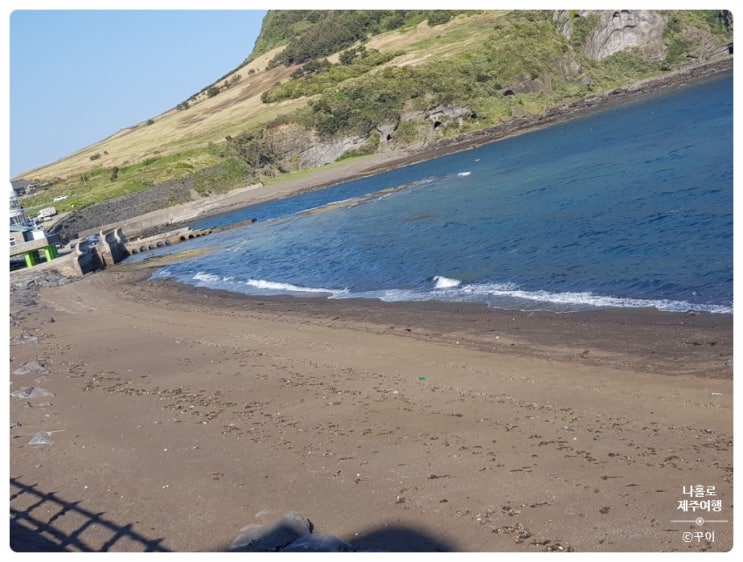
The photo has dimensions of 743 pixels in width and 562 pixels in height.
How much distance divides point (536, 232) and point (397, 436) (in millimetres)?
23576

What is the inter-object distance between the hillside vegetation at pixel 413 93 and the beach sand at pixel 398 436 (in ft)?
267

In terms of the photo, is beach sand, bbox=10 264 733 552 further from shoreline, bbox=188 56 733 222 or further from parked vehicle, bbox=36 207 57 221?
parked vehicle, bbox=36 207 57 221

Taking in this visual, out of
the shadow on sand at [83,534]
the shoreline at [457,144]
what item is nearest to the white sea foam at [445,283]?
the shadow on sand at [83,534]

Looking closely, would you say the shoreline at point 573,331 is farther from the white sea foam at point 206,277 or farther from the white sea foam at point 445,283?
the white sea foam at point 206,277

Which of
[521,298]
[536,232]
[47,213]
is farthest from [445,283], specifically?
[47,213]

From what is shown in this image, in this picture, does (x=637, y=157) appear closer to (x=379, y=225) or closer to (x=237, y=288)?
(x=379, y=225)

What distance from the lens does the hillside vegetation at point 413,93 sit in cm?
10694

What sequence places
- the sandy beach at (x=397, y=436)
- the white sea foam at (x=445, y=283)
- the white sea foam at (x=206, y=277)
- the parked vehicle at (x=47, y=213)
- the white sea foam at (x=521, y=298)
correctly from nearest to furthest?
1. the sandy beach at (x=397, y=436)
2. the white sea foam at (x=521, y=298)
3. the white sea foam at (x=445, y=283)
4. the white sea foam at (x=206, y=277)
5. the parked vehicle at (x=47, y=213)

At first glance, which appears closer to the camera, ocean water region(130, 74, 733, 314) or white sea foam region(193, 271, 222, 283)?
ocean water region(130, 74, 733, 314)

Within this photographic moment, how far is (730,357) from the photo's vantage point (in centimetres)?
1708

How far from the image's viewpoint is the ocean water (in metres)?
26.2

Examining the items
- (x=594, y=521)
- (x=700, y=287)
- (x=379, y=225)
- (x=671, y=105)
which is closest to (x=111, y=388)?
(x=594, y=521)

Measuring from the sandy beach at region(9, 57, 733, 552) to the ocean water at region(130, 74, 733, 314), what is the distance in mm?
→ 3147

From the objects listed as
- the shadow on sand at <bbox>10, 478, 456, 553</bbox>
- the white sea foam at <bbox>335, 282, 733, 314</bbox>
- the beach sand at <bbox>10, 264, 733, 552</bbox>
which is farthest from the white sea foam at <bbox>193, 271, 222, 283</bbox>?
the shadow on sand at <bbox>10, 478, 456, 553</bbox>
